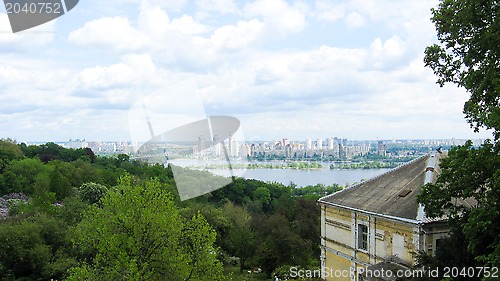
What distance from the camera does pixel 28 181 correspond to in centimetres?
4259

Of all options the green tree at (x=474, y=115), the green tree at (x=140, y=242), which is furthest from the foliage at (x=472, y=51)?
the green tree at (x=140, y=242)

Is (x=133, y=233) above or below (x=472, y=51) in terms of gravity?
below

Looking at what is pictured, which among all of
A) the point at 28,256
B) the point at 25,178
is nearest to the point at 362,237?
the point at 28,256

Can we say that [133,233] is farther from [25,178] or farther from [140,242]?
[25,178]

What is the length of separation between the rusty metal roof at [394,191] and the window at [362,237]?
2.13ft

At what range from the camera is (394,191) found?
14.3 m

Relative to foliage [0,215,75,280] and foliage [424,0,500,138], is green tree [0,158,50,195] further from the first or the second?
foliage [424,0,500,138]

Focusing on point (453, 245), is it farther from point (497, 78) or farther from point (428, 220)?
point (497, 78)

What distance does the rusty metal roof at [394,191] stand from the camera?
13133mm

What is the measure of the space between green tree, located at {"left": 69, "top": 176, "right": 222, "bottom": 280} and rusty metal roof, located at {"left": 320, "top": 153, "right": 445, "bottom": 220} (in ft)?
17.8

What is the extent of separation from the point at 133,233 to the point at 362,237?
7.57m

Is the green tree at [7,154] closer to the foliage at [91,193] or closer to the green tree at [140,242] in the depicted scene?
the foliage at [91,193]

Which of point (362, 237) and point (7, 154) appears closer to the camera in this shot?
point (362, 237)

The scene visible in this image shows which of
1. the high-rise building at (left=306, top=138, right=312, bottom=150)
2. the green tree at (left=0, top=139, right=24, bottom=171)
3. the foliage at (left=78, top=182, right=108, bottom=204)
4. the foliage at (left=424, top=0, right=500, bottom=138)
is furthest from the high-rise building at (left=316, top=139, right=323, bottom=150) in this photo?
the foliage at (left=424, top=0, right=500, bottom=138)
